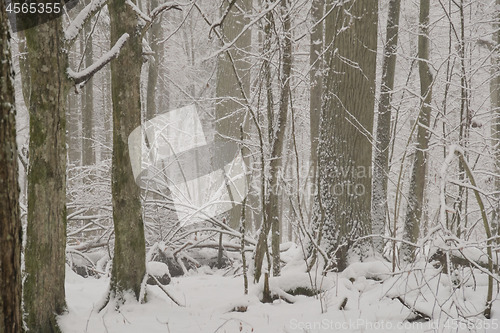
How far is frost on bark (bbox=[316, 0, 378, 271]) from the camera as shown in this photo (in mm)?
6105

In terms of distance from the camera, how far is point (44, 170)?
11.9ft

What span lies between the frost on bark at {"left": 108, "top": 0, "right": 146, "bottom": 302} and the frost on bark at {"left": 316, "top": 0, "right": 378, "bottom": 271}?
2.73 meters

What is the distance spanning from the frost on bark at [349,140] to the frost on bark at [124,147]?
2732 millimetres

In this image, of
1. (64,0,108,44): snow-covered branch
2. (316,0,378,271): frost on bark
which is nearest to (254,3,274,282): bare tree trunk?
(316,0,378,271): frost on bark

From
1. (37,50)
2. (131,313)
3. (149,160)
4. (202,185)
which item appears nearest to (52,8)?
(37,50)

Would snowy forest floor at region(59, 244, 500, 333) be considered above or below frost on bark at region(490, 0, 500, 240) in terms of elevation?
below

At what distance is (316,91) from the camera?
9539 millimetres

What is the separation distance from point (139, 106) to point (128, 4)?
1082mm

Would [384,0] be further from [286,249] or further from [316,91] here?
[286,249]

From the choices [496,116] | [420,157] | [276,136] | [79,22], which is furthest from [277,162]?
[496,116]

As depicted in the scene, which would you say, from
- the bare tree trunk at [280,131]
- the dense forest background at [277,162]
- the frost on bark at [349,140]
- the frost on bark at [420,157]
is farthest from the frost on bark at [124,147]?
the frost on bark at [420,157]

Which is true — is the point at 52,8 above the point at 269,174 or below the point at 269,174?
above

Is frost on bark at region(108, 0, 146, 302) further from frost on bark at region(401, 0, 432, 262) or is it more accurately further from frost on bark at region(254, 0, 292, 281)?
frost on bark at region(401, 0, 432, 262)

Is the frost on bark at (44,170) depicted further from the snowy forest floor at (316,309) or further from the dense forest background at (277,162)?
the snowy forest floor at (316,309)
